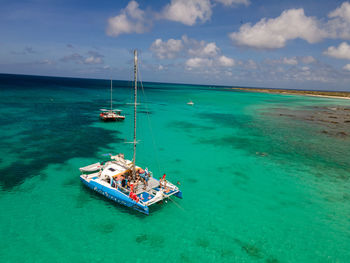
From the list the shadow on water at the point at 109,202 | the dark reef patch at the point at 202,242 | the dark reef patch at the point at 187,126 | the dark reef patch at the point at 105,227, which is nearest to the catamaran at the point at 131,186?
the shadow on water at the point at 109,202

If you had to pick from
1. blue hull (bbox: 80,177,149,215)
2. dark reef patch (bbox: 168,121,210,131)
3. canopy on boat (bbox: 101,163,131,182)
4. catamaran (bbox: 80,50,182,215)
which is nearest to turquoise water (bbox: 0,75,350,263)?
blue hull (bbox: 80,177,149,215)

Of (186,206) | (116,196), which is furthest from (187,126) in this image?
(116,196)

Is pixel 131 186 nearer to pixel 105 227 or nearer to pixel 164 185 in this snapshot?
pixel 164 185

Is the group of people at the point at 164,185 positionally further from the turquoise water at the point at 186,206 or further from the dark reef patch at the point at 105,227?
the dark reef patch at the point at 105,227

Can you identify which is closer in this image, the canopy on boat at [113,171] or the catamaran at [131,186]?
the catamaran at [131,186]

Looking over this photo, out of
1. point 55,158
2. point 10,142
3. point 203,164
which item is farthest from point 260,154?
point 10,142

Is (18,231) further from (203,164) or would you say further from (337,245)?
(337,245)

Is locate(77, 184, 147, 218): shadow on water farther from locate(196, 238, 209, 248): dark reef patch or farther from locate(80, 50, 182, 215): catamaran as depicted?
locate(196, 238, 209, 248): dark reef patch
